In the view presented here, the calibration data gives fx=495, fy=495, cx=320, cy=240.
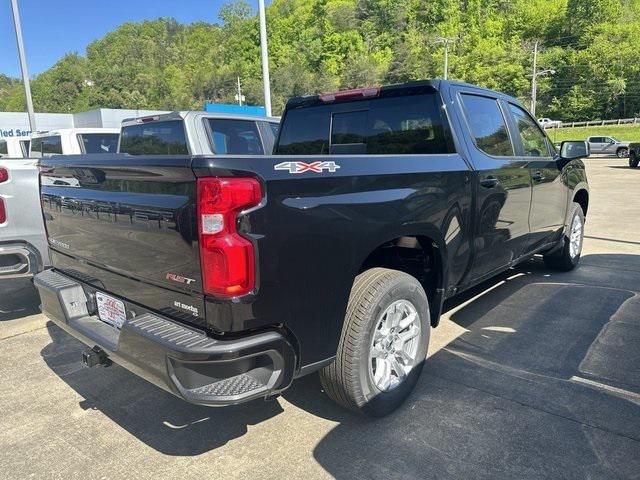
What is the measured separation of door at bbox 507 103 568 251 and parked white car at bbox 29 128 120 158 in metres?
5.77

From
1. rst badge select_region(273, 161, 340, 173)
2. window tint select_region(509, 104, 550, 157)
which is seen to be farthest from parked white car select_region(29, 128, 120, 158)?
rst badge select_region(273, 161, 340, 173)

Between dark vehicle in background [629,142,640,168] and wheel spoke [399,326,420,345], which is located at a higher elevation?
wheel spoke [399,326,420,345]

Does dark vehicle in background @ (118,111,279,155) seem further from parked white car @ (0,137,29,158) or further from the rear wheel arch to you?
parked white car @ (0,137,29,158)

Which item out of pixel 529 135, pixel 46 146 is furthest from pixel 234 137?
pixel 529 135

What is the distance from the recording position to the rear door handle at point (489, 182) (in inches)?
138

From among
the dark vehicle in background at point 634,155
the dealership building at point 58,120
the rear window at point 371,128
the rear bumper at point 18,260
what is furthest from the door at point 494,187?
the dealership building at point 58,120

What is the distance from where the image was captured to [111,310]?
2.66 meters

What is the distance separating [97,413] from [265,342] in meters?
1.58

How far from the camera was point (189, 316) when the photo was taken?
218cm

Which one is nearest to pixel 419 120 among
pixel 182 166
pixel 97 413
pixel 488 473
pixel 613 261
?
pixel 182 166

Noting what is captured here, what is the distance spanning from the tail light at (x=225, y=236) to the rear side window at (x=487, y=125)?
221 centimetres

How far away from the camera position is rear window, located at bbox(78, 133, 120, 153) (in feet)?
24.1

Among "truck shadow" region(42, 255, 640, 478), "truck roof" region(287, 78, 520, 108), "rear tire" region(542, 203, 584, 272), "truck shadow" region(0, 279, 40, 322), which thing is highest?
"truck roof" region(287, 78, 520, 108)

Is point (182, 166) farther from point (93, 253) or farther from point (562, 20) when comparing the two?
point (562, 20)
